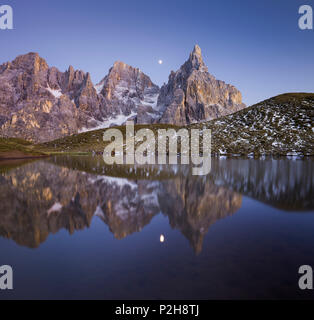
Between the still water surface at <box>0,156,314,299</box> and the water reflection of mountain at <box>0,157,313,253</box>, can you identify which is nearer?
the still water surface at <box>0,156,314,299</box>

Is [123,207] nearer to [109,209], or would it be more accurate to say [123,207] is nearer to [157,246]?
[109,209]

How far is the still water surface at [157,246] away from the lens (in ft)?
18.5

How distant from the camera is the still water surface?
5.63m

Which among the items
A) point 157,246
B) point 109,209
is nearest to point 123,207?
point 109,209

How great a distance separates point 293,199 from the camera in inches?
587

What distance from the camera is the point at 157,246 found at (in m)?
8.05

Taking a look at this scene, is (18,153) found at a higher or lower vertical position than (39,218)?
higher

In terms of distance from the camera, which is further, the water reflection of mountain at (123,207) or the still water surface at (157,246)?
the water reflection of mountain at (123,207)

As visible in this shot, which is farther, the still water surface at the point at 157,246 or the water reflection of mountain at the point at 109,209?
the water reflection of mountain at the point at 109,209

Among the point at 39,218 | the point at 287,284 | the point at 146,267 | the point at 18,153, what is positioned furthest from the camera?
the point at 18,153

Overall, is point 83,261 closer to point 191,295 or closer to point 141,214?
point 191,295

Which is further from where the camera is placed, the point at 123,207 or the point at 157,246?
the point at 123,207
